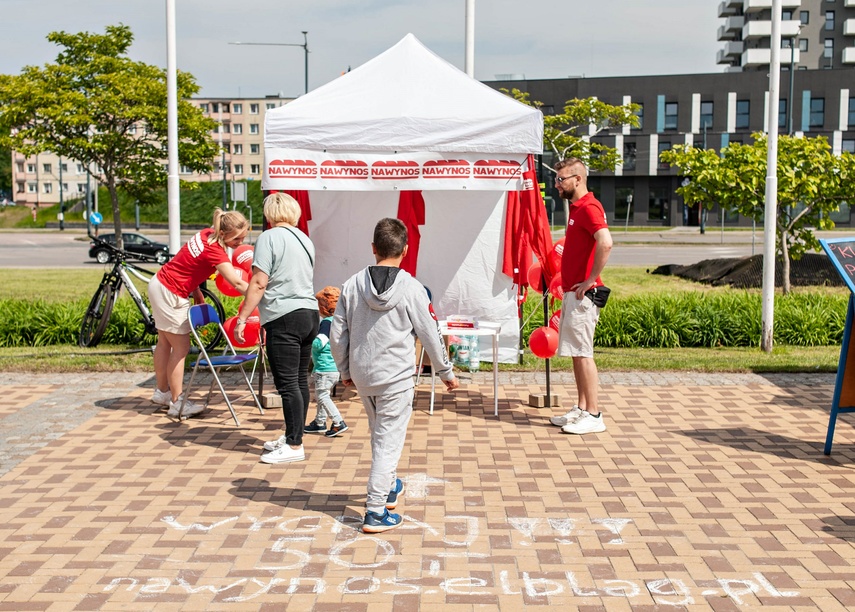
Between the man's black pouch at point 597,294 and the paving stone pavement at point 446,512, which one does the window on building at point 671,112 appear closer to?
the paving stone pavement at point 446,512

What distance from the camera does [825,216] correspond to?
17578 mm

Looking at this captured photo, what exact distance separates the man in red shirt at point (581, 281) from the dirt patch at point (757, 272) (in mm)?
11533

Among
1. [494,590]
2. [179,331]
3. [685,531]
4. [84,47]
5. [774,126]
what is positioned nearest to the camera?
[494,590]

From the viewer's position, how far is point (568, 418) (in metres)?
7.76

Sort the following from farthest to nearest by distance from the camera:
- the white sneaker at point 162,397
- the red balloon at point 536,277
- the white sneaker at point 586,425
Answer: the red balloon at point 536,277
the white sneaker at point 162,397
the white sneaker at point 586,425

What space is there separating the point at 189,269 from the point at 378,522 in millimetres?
3335

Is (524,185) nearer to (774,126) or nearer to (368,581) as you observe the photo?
(774,126)

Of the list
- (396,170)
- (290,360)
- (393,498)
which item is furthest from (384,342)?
(396,170)

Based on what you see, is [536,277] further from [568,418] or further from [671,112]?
[671,112]

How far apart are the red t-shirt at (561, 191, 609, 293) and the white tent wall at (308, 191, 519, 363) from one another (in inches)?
99.4

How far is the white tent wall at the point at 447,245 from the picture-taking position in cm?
1017

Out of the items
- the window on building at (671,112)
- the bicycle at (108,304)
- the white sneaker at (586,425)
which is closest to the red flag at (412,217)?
the bicycle at (108,304)

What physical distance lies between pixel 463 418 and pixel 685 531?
3055 mm

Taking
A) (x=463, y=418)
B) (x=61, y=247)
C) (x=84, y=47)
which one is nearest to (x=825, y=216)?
(x=463, y=418)
